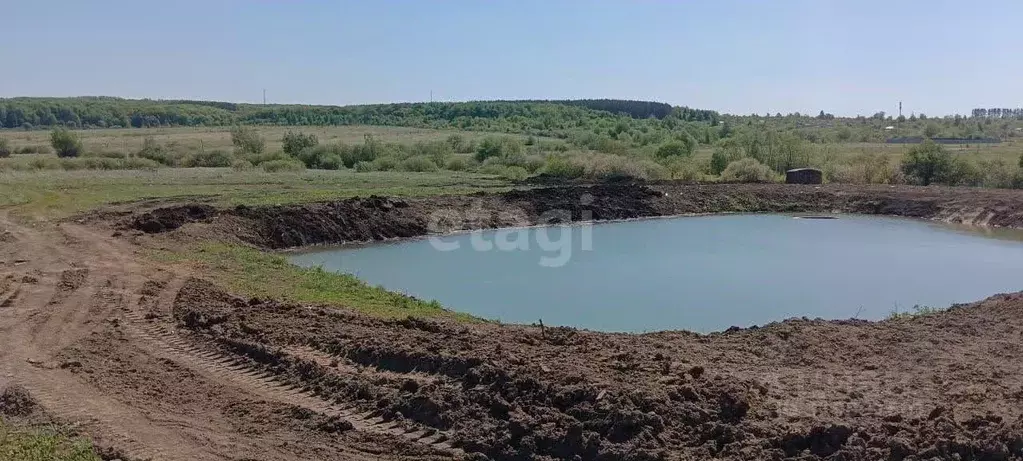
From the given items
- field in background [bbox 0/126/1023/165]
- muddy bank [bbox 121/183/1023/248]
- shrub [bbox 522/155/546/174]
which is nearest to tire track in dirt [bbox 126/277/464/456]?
muddy bank [bbox 121/183/1023/248]

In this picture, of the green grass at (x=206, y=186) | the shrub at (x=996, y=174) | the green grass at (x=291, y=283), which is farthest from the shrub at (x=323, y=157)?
the shrub at (x=996, y=174)

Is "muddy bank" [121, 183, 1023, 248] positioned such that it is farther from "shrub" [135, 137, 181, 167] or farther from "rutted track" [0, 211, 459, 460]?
"shrub" [135, 137, 181, 167]

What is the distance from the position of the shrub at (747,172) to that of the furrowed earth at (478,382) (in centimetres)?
2465

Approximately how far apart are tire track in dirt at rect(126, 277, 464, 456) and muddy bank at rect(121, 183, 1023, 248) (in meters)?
8.72

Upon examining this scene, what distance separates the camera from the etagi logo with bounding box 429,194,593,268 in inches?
847

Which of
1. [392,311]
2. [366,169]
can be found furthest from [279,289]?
[366,169]

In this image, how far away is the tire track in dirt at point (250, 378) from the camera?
7309 mm

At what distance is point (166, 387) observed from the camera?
8.55 metres

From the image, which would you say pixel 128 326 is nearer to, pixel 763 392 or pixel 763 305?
pixel 763 392

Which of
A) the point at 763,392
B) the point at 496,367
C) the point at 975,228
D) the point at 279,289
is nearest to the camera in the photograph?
the point at 763,392

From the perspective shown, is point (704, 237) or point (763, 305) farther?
point (704, 237)

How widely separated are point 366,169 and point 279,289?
94.7ft

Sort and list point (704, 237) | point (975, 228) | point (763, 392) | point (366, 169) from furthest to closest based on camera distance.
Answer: point (366, 169), point (975, 228), point (704, 237), point (763, 392)

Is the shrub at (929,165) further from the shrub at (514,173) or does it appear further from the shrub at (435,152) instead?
A: the shrub at (435,152)
